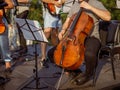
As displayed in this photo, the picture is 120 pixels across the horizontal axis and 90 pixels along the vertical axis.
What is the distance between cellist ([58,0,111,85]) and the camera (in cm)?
520

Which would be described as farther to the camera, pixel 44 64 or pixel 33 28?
pixel 44 64

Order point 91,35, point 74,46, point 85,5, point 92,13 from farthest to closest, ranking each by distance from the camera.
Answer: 1. point 91,35
2. point 92,13
3. point 85,5
4. point 74,46

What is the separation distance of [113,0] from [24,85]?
546cm

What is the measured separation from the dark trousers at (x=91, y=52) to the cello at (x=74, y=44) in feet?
0.58

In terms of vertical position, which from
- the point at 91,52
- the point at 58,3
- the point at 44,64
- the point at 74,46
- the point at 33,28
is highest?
the point at 58,3

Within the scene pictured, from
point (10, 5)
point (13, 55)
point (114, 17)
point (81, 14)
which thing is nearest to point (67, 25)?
point (81, 14)

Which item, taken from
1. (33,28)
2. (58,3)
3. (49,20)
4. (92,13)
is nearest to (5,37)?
(33,28)

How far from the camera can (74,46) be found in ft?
16.4

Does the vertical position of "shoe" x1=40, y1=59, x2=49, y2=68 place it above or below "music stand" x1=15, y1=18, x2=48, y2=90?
below

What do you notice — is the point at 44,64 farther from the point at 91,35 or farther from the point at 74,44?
the point at 74,44

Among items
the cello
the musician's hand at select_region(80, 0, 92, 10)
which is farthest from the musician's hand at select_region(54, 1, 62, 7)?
the musician's hand at select_region(80, 0, 92, 10)

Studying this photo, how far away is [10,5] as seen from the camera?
18.7 ft

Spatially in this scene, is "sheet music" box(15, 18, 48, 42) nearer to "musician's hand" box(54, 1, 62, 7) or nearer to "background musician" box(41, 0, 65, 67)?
"background musician" box(41, 0, 65, 67)

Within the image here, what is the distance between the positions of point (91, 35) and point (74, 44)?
23.3 inches
